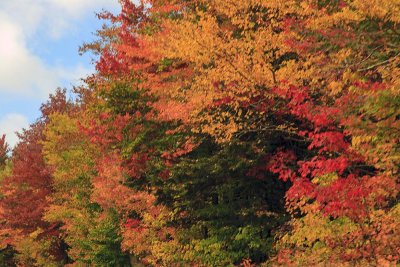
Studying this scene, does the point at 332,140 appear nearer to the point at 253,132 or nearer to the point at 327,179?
the point at 327,179

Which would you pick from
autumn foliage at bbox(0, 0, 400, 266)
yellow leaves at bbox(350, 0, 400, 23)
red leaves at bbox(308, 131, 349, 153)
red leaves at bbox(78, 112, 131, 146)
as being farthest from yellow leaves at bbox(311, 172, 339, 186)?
red leaves at bbox(78, 112, 131, 146)

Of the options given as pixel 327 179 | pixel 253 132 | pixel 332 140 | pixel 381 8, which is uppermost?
pixel 253 132

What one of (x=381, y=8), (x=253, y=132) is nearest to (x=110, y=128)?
(x=253, y=132)

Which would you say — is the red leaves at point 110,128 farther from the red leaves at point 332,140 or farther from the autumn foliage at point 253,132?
the red leaves at point 332,140

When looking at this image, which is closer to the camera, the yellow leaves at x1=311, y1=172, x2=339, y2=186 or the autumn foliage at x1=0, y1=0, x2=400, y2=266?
the autumn foliage at x1=0, y1=0, x2=400, y2=266

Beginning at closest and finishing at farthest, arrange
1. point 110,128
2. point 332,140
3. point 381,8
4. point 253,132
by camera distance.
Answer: point 381,8 < point 332,140 < point 253,132 < point 110,128

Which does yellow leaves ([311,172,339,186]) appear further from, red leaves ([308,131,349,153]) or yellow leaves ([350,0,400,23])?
yellow leaves ([350,0,400,23])

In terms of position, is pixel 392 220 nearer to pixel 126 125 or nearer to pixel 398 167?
pixel 398 167

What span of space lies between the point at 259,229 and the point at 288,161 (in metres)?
2.79

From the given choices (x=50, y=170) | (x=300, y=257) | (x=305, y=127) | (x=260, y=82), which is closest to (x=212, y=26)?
(x=260, y=82)

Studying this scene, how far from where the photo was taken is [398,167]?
31.4 ft

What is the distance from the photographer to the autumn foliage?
10.2 m

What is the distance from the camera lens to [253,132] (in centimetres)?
1630

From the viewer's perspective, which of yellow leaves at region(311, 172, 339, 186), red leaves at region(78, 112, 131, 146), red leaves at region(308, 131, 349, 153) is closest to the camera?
yellow leaves at region(311, 172, 339, 186)
